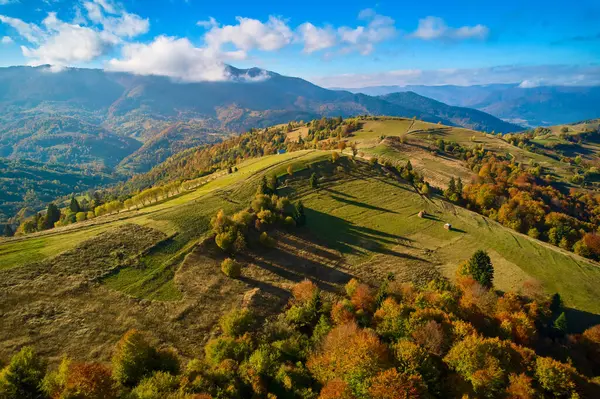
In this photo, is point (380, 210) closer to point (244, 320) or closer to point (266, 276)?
point (266, 276)

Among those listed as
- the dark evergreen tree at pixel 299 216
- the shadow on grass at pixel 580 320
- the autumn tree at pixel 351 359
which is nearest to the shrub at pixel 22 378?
the autumn tree at pixel 351 359

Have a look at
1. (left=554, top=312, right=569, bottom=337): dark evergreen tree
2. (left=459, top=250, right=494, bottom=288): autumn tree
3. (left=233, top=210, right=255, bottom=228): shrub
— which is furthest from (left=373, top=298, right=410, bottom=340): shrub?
(left=233, top=210, right=255, bottom=228): shrub

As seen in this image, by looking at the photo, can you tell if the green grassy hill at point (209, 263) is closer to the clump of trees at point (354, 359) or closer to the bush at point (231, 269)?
the bush at point (231, 269)

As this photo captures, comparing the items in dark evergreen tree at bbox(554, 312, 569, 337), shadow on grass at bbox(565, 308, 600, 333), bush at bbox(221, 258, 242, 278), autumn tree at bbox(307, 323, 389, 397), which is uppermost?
bush at bbox(221, 258, 242, 278)

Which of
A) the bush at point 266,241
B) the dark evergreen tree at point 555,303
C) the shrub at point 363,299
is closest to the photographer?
the shrub at point 363,299

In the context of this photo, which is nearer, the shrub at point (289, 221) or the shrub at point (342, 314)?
the shrub at point (342, 314)

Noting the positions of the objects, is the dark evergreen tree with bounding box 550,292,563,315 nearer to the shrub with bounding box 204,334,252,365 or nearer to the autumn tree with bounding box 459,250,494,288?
the autumn tree with bounding box 459,250,494,288
